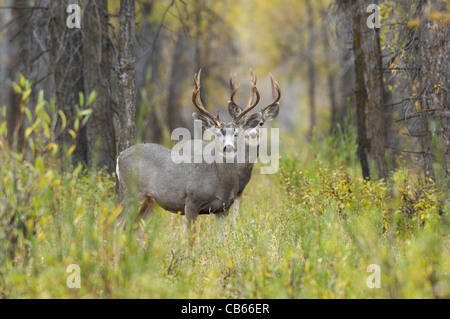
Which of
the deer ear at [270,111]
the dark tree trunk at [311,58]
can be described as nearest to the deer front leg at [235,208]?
the deer ear at [270,111]

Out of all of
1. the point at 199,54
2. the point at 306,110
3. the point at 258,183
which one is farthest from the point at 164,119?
the point at 306,110

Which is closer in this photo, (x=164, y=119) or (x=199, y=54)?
(x=199, y=54)

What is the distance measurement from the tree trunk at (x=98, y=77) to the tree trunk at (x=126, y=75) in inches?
42.2

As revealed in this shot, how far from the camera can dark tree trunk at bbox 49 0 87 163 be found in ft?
31.3

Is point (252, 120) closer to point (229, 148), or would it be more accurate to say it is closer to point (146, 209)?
point (229, 148)

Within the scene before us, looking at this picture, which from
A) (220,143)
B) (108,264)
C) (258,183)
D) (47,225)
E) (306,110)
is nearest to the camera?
(108,264)

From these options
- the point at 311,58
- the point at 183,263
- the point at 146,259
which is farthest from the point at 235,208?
the point at 311,58

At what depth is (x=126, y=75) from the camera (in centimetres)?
845

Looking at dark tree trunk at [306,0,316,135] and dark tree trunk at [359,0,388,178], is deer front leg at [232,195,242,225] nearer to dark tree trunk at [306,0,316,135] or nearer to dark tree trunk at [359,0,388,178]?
dark tree trunk at [359,0,388,178]

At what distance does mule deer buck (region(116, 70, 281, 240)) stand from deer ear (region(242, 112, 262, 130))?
0.01 meters

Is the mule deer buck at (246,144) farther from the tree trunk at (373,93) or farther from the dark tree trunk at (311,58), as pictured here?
the dark tree trunk at (311,58)

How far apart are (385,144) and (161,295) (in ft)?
17.5

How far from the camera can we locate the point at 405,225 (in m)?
6.97

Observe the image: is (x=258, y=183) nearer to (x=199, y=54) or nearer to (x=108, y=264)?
(x=199, y=54)
